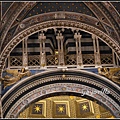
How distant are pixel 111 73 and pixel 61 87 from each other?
168 centimetres

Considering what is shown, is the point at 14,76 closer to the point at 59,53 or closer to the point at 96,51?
the point at 59,53

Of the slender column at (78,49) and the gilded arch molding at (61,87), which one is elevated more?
the slender column at (78,49)

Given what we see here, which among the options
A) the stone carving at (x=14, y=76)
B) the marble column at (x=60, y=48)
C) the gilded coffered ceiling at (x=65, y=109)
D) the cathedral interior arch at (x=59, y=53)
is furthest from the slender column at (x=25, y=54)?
the gilded coffered ceiling at (x=65, y=109)

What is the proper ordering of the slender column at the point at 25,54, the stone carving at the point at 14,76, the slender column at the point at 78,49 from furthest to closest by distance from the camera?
1. the slender column at the point at 78,49
2. the slender column at the point at 25,54
3. the stone carving at the point at 14,76

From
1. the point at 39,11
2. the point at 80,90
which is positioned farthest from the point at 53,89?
the point at 39,11

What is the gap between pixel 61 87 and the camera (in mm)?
13086

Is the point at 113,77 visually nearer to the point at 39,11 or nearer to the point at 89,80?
the point at 89,80

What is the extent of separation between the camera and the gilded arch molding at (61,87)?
12.7 metres

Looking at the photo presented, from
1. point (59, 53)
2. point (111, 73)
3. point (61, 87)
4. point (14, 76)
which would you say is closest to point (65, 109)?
point (61, 87)

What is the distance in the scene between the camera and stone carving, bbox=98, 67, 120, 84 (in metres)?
13.0

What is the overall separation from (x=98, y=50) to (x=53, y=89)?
6.55ft

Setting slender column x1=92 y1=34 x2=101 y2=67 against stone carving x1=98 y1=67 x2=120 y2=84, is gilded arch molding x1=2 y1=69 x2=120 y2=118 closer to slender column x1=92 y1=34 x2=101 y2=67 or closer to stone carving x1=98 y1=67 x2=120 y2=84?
stone carving x1=98 y1=67 x2=120 y2=84

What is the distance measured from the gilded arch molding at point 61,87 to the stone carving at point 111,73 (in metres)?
0.14

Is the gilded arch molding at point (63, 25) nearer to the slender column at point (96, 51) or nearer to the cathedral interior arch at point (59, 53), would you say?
the cathedral interior arch at point (59, 53)
